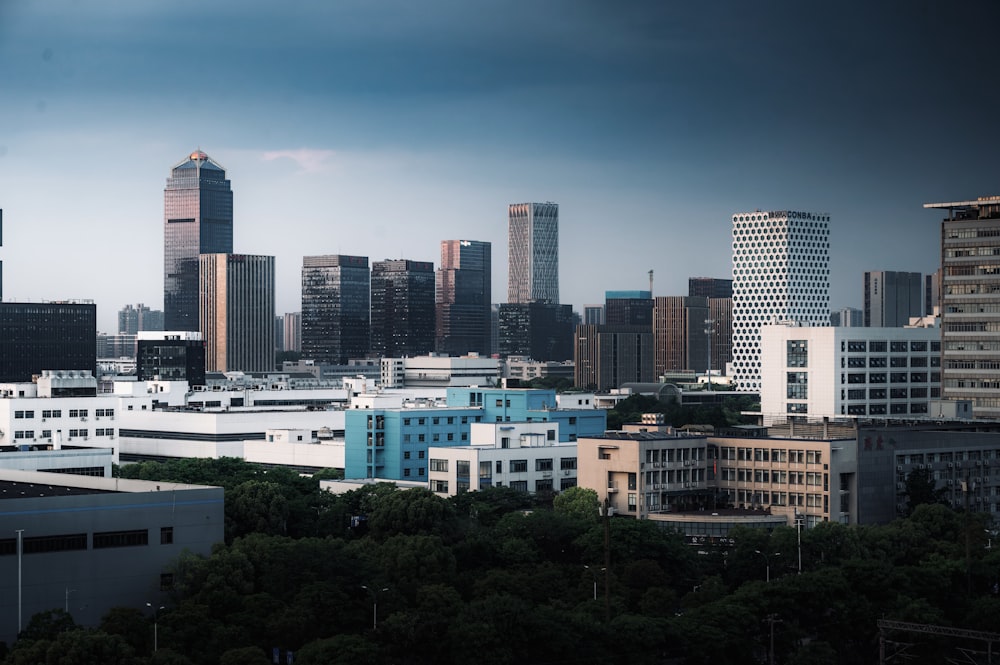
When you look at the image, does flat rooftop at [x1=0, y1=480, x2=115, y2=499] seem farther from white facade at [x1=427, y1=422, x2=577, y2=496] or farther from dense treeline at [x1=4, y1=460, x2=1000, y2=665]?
white facade at [x1=427, y1=422, x2=577, y2=496]

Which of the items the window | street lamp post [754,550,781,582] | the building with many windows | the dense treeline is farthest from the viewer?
street lamp post [754,550,781,582]

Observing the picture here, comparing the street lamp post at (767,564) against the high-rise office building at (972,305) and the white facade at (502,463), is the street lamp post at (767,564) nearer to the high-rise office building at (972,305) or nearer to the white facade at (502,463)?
the white facade at (502,463)

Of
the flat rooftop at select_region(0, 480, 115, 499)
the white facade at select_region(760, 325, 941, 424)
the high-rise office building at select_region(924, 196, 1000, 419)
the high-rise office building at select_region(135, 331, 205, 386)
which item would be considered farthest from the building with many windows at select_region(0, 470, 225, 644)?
the high-rise office building at select_region(135, 331, 205, 386)

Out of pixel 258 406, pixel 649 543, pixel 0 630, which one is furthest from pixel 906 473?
pixel 258 406

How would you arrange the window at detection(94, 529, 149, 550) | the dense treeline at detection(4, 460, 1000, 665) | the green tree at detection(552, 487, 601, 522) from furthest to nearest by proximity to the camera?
the green tree at detection(552, 487, 601, 522), the window at detection(94, 529, 149, 550), the dense treeline at detection(4, 460, 1000, 665)

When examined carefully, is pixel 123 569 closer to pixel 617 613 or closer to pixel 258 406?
pixel 617 613

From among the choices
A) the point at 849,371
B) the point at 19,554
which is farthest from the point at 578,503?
the point at 849,371
